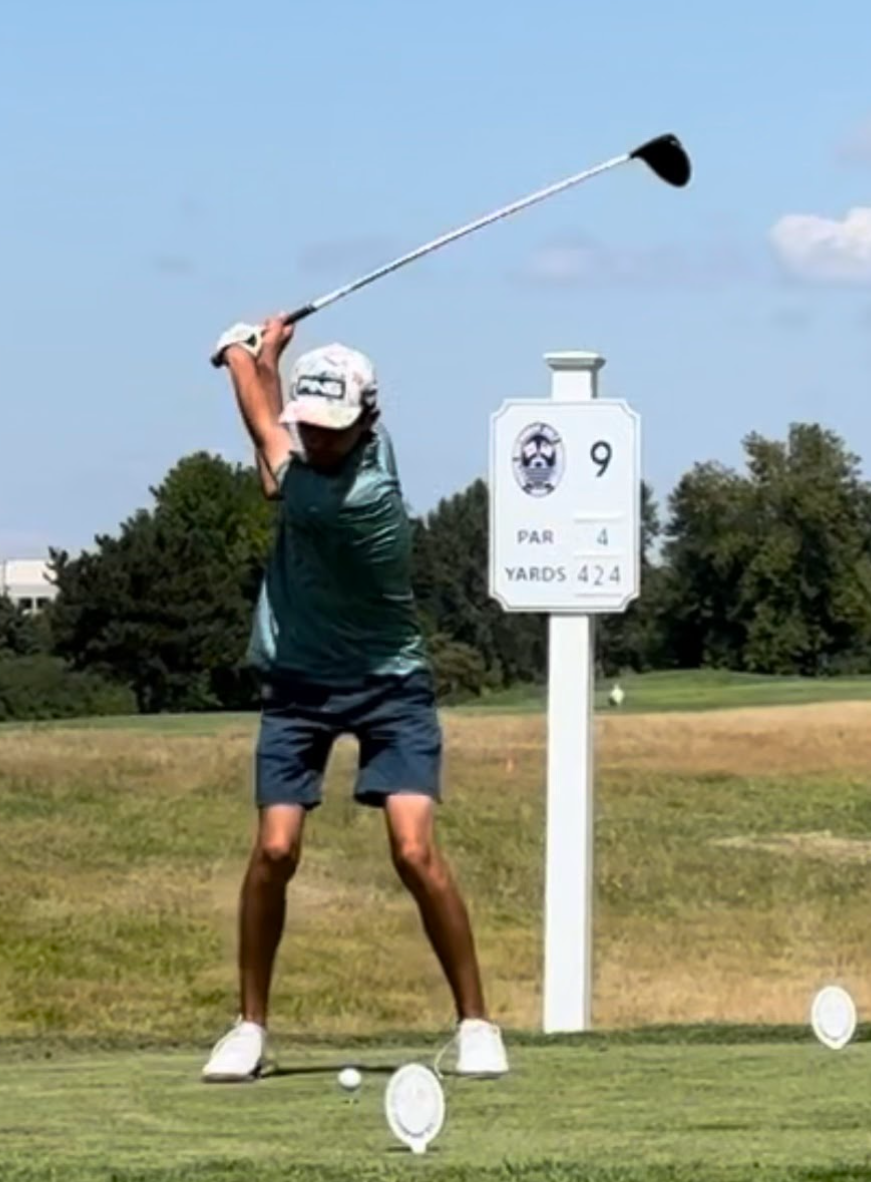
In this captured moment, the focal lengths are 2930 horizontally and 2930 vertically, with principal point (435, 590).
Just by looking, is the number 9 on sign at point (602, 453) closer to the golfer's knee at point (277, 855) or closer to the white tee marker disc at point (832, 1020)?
the white tee marker disc at point (832, 1020)

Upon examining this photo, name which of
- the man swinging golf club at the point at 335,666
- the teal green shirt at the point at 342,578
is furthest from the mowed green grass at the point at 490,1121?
the teal green shirt at the point at 342,578

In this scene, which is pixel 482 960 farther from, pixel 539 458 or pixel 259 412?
pixel 259 412

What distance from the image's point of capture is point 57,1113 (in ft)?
19.8

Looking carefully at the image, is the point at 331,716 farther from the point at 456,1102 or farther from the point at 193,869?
the point at 193,869

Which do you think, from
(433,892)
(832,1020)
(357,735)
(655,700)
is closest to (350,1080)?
(433,892)

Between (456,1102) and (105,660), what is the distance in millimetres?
70998

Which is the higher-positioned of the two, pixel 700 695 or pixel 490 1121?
pixel 700 695

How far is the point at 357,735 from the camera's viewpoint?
695 centimetres

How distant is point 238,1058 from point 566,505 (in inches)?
148

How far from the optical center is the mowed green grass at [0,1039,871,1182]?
4.79m

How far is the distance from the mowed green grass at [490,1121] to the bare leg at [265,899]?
222 millimetres

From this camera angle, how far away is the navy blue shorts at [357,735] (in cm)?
688

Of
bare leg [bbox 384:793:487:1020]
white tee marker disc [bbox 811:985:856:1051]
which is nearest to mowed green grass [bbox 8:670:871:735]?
white tee marker disc [bbox 811:985:856:1051]

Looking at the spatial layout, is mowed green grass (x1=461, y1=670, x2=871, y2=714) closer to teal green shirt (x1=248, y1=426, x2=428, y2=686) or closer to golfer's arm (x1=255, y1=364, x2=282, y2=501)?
golfer's arm (x1=255, y1=364, x2=282, y2=501)
